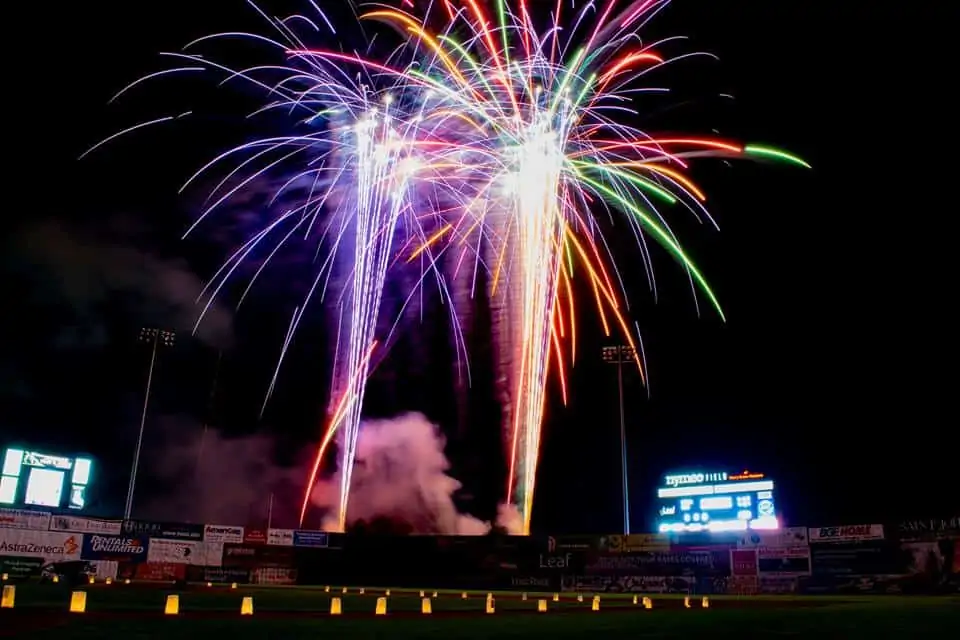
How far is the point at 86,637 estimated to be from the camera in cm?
1165


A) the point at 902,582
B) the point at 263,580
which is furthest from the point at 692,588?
the point at 263,580

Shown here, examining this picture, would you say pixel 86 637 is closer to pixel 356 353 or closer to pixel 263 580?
pixel 356 353

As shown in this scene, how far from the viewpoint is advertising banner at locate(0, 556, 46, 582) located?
3822 centimetres

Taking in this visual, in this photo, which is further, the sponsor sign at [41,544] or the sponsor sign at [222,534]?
the sponsor sign at [222,534]

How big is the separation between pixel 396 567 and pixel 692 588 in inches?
741

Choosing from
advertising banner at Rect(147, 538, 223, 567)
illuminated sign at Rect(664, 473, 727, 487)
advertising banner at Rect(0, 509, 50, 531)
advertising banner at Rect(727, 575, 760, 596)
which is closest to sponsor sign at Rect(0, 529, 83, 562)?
advertising banner at Rect(0, 509, 50, 531)

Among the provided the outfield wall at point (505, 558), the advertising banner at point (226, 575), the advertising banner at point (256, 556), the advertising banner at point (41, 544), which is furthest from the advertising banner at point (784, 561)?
the advertising banner at point (41, 544)

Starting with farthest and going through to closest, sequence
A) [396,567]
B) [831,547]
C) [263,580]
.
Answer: [396,567] < [263,580] < [831,547]

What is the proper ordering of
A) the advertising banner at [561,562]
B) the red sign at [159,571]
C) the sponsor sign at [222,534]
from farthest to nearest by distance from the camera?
the advertising banner at [561,562]
the sponsor sign at [222,534]
the red sign at [159,571]

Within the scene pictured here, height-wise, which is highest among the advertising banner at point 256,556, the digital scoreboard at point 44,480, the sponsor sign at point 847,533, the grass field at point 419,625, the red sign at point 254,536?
the digital scoreboard at point 44,480

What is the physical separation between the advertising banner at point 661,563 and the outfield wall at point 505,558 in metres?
0.05

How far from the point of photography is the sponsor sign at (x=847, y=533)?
39.0 m

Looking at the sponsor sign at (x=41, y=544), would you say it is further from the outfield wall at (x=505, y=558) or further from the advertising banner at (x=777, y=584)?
the advertising banner at (x=777, y=584)

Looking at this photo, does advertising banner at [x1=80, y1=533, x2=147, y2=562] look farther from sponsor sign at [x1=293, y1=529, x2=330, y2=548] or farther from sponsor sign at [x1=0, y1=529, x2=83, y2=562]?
sponsor sign at [x1=293, y1=529, x2=330, y2=548]
